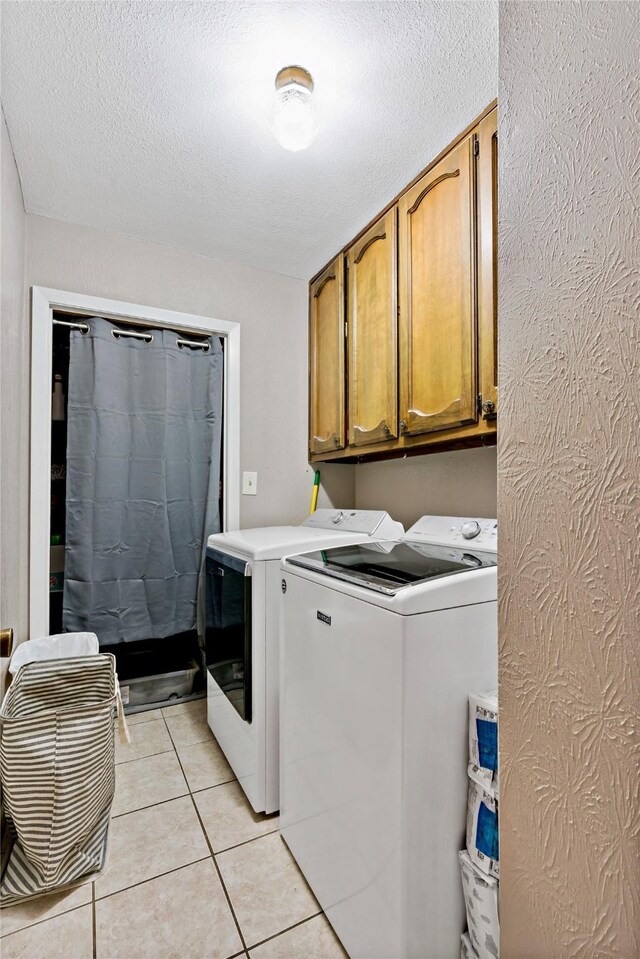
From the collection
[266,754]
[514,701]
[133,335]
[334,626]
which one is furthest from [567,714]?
[133,335]

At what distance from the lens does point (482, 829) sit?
1018 millimetres

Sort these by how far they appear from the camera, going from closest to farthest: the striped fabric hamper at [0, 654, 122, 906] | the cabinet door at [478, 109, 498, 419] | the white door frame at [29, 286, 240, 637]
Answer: the striped fabric hamper at [0, 654, 122, 906] < the cabinet door at [478, 109, 498, 419] < the white door frame at [29, 286, 240, 637]

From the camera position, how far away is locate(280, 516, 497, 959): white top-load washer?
3.22 feet

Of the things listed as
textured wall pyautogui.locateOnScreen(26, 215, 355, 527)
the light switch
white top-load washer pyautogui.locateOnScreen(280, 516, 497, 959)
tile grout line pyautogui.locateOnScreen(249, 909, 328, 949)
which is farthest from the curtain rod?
tile grout line pyautogui.locateOnScreen(249, 909, 328, 949)

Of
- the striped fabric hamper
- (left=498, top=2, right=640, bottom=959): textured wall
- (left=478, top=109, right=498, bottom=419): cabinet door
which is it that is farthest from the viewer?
(left=478, top=109, right=498, bottom=419): cabinet door

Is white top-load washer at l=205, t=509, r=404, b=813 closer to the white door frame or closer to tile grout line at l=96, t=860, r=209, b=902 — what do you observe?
tile grout line at l=96, t=860, r=209, b=902

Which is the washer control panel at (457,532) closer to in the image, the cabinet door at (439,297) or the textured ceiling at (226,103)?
the cabinet door at (439,297)

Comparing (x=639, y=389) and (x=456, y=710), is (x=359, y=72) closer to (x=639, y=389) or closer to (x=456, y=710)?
(x=639, y=389)

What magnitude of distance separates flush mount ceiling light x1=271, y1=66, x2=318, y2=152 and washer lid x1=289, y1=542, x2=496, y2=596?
1.30 meters

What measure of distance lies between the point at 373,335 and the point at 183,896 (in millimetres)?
2081

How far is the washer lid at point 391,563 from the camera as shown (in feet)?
3.68

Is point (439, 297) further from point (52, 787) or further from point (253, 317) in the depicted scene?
point (52, 787)

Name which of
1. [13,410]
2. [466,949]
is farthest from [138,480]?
[466,949]

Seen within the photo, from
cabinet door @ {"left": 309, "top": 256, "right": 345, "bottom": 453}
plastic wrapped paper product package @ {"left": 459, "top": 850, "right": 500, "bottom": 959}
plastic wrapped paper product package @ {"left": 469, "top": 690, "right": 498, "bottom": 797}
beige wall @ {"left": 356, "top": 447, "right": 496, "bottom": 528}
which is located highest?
cabinet door @ {"left": 309, "top": 256, "right": 345, "bottom": 453}
